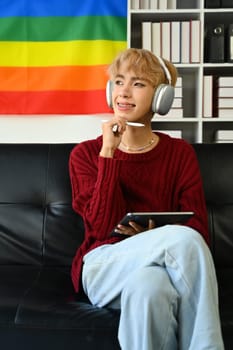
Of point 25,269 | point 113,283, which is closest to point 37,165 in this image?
point 25,269

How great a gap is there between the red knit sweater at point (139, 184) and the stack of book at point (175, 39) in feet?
Result: 3.91

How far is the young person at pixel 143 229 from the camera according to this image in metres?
0.95

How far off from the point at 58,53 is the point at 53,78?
147 millimetres

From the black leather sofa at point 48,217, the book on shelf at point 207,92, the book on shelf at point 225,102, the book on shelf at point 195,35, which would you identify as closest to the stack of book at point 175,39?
the book on shelf at point 195,35

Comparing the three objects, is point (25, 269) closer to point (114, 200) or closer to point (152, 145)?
point (114, 200)

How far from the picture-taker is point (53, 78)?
8.47 feet

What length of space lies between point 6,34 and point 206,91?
3.90 ft

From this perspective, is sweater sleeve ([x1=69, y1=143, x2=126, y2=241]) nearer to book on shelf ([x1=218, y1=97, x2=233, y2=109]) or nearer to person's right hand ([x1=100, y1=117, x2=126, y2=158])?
person's right hand ([x1=100, y1=117, x2=126, y2=158])

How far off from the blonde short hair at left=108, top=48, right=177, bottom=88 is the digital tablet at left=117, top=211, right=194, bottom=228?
443 mm

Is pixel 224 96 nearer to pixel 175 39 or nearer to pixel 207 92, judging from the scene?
pixel 207 92

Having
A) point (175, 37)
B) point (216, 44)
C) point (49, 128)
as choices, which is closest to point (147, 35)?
point (175, 37)

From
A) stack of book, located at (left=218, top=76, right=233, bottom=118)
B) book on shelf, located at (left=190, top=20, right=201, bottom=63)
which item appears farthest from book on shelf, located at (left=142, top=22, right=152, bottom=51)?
stack of book, located at (left=218, top=76, right=233, bottom=118)

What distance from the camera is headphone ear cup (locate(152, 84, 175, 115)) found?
52.7 inches

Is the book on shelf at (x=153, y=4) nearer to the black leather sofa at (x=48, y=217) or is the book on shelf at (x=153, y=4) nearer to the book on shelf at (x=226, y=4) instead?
the book on shelf at (x=226, y=4)
